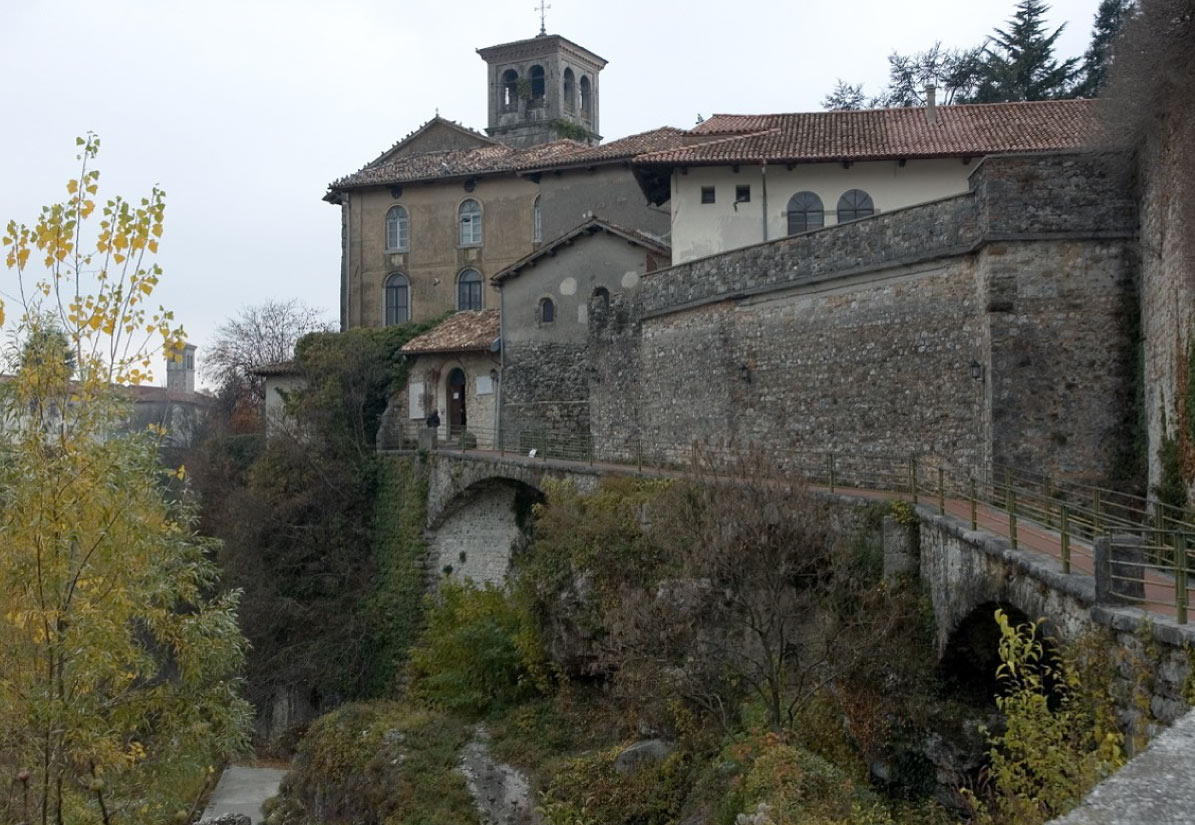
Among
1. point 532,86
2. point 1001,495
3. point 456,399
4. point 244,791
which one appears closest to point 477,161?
point 456,399

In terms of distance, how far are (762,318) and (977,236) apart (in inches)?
239

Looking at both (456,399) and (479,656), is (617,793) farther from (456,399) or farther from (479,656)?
(456,399)

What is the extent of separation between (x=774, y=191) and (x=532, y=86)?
33.8 m

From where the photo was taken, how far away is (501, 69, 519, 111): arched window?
59750 millimetres

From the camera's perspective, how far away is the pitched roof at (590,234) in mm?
32406

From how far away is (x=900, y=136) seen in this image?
28.6 metres

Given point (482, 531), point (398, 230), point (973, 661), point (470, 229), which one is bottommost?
point (973, 661)

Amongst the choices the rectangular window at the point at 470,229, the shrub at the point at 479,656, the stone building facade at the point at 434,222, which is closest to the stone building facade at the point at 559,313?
the shrub at the point at 479,656

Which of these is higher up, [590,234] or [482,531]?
[590,234]

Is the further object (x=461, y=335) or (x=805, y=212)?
(x=461, y=335)

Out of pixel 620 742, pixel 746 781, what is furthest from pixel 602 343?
pixel 746 781

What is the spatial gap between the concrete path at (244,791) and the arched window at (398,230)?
19.7 meters

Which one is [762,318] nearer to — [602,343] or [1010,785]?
[602,343]

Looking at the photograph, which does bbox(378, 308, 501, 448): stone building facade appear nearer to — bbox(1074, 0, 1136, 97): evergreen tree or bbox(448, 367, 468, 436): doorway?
bbox(448, 367, 468, 436): doorway
